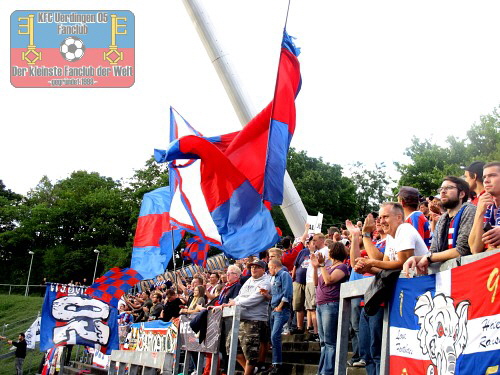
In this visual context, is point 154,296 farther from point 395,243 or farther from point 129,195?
point 129,195

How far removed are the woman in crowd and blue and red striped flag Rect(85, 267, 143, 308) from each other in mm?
11090

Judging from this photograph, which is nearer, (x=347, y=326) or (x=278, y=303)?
(x=347, y=326)

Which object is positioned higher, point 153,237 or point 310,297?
point 153,237

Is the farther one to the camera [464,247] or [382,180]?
[382,180]

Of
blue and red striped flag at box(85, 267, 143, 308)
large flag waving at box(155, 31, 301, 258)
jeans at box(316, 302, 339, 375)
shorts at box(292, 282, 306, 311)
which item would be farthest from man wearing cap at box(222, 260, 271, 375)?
blue and red striped flag at box(85, 267, 143, 308)

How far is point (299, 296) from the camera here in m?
11.7

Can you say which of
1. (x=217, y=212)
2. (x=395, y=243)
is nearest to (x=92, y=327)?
(x=217, y=212)

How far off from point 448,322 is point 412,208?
7.45ft

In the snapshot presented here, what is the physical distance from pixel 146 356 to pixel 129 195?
64.1 m

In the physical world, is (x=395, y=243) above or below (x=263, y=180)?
below

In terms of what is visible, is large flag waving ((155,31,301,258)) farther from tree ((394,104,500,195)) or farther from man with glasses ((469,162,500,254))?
tree ((394,104,500,195))

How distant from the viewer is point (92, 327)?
16578 millimetres

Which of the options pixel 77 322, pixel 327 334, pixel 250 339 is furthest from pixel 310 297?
pixel 77 322

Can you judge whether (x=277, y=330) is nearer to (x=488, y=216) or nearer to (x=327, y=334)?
(x=327, y=334)
